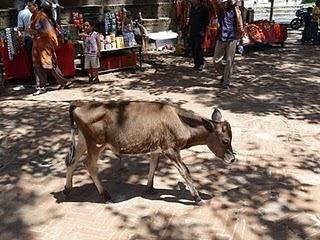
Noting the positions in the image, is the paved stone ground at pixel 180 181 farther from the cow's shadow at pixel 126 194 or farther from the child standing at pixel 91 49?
the child standing at pixel 91 49

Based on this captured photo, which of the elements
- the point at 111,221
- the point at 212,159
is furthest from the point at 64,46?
the point at 111,221

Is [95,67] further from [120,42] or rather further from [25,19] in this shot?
[25,19]

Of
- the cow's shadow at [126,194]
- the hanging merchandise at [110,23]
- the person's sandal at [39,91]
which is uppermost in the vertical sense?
the hanging merchandise at [110,23]

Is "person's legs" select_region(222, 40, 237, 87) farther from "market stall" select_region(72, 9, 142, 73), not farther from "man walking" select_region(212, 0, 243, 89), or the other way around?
"market stall" select_region(72, 9, 142, 73)

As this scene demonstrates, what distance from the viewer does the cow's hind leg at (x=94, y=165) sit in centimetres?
480

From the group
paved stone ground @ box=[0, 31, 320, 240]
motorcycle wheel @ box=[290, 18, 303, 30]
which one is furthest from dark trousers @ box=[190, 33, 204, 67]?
motorcycle wheel @ box=[290, 18, 303, 30]

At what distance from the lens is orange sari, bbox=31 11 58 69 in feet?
30.1

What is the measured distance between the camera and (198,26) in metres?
12.0

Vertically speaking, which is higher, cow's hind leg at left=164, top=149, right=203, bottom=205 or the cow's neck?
the cow's neck

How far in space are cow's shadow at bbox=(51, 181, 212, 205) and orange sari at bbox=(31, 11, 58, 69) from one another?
4.67m

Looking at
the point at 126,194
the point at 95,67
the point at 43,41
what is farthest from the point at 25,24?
the point at 126,194

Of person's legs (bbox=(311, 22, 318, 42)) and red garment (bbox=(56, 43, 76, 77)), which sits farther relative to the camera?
person's legs (bbox=(311, 22, 318, 42))

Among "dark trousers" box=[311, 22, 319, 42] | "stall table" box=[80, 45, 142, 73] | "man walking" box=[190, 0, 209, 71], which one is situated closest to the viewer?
"stall table" box=[80, 45, 142, 73]

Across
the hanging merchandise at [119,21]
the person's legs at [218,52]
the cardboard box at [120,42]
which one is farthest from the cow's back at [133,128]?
the hanging merchandise at [119,21]
